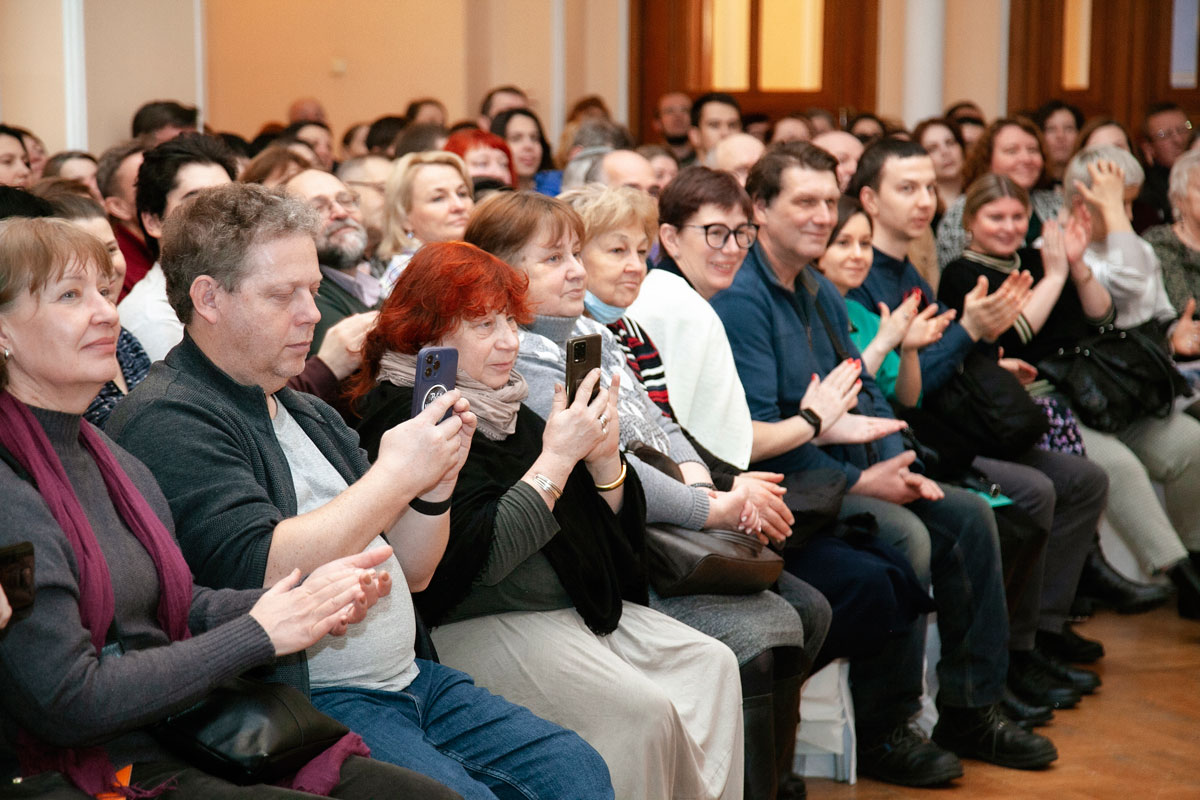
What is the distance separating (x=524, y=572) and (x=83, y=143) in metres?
4.10

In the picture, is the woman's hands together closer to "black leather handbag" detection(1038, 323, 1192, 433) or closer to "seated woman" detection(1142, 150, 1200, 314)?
"black leather handbag" detection(1038, 323, 1192, 433)

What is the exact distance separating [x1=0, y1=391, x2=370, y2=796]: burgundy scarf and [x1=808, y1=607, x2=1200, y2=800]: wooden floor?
201 cm

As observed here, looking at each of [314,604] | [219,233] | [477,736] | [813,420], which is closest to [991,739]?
[813,420]

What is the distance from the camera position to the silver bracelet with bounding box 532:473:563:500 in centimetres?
239

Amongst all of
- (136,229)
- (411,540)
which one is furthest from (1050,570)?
(136,229)

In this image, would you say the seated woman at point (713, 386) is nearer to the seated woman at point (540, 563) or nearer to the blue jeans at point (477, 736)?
the seated woman at point (540, 563)

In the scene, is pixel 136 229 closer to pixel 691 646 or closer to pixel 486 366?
pixel 486 366

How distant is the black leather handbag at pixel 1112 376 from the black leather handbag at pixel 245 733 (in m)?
3.55

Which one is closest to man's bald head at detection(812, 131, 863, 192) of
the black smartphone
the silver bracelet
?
the silver bracelet

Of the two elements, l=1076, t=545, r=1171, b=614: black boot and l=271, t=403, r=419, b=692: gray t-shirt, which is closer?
l=271, t=403, r=419, b=692: gray t-shirt

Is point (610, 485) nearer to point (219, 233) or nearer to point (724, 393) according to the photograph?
point (724, 393)

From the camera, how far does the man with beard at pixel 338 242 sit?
3566mm

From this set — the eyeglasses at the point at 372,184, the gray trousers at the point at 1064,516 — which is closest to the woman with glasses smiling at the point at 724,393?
the gray trousers at the point at 1064,516

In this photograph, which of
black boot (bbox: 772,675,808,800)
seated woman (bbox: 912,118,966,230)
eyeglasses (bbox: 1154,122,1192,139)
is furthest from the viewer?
eyeglasses (bbox: 1154,122,1192,139)
